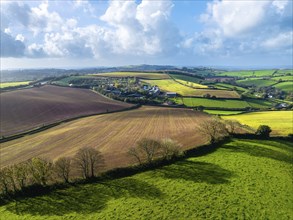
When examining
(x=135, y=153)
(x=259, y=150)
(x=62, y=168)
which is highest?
(x=62, y=168)

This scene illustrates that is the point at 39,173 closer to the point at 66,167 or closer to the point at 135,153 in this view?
the point at 66,167

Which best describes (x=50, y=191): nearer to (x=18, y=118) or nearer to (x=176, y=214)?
(x=176, y=214)

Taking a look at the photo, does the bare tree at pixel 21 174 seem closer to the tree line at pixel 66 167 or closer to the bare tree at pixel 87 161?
the tree line at pixel 66 167

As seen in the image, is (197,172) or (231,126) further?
(231,126)

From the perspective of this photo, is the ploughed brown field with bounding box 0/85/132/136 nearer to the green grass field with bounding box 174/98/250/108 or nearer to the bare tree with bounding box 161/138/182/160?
the green grass field with bounding box 174/98/250/108

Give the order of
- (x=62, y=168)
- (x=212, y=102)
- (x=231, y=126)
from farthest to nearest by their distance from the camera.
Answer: (x=212, y=102) < (x=231, y=126) < (x=62, y=168)

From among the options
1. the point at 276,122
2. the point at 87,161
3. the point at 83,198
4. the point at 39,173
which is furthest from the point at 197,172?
the point at 276,122

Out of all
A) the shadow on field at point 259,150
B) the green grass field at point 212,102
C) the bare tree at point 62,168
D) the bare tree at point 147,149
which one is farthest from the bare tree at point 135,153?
the green grass field at point 212,102

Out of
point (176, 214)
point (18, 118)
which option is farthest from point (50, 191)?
point (18, 118)
